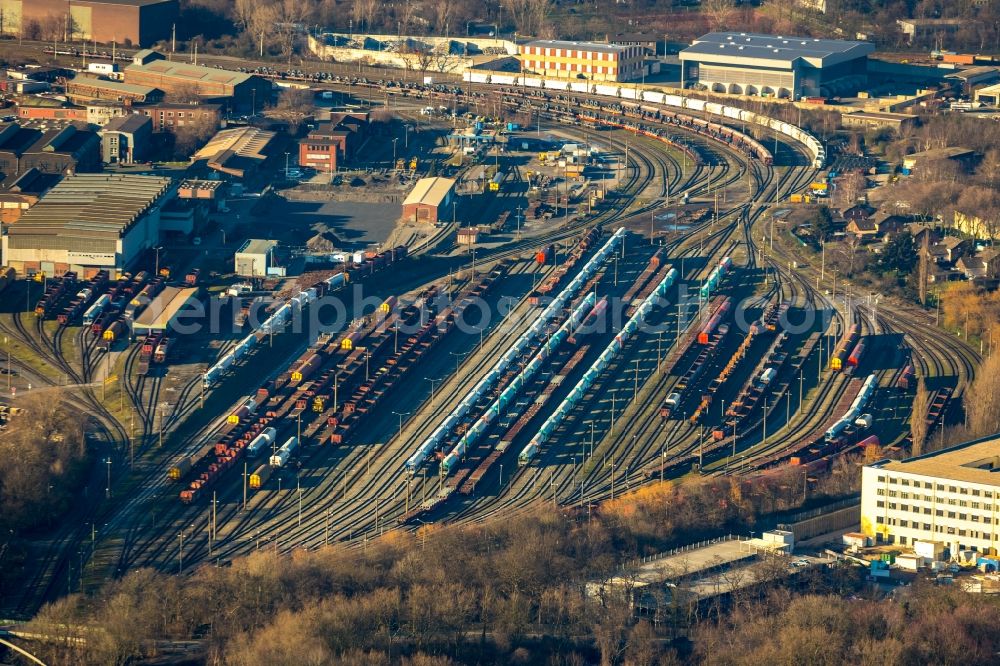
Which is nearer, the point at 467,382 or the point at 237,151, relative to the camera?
the point at 467,382

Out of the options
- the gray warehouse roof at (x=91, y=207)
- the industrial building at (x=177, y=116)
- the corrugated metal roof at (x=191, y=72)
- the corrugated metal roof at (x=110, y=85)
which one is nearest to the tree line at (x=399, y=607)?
the gray warehouse roof at (x=91, y=207)

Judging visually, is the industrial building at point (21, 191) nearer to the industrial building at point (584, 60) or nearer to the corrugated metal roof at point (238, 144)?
the corrugated metal roof at point (238, 144)

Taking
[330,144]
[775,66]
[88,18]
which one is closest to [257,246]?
[330,144]

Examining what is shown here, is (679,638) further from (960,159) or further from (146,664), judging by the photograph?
(960,159)

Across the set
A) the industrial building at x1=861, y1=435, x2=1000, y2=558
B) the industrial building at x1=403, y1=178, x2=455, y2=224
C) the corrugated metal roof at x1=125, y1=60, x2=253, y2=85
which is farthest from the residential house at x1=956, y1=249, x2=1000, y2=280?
the corrugated metal roof at x1=125, y1=60, x2=253, y2=85

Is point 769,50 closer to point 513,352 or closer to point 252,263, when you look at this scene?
point 252,263
